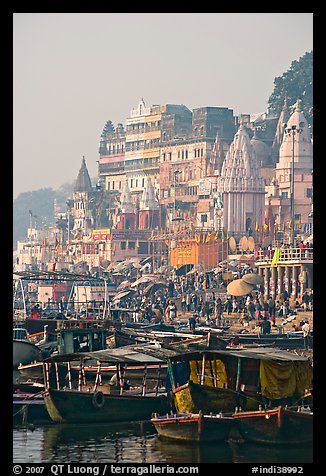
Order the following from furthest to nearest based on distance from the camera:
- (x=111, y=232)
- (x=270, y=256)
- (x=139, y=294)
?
(x=111, y=232) < (x=139, y=294) < (x=270, y=256)

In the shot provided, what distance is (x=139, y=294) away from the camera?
62375 mm

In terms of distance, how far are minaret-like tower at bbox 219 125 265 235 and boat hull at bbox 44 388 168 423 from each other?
59.3 meters

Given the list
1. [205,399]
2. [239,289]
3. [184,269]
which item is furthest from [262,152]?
[205,399]

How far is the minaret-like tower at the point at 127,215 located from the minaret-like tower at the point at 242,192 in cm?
1641

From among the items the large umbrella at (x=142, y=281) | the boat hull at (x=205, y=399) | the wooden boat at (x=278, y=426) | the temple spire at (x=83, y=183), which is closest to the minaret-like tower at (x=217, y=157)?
the temple spire at (x=83, y=183)

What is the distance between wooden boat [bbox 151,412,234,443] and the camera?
19.3 metres

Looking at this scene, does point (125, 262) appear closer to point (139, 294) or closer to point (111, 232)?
point (111, 232)

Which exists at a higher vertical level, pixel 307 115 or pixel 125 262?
pixel 307 115

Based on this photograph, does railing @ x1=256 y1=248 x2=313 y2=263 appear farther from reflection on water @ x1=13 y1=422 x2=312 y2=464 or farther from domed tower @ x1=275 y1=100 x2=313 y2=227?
domed tower @ x1=275 y1=100 x2=313 y2=227

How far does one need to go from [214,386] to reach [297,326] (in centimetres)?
1684

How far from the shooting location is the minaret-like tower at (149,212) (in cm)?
9538
